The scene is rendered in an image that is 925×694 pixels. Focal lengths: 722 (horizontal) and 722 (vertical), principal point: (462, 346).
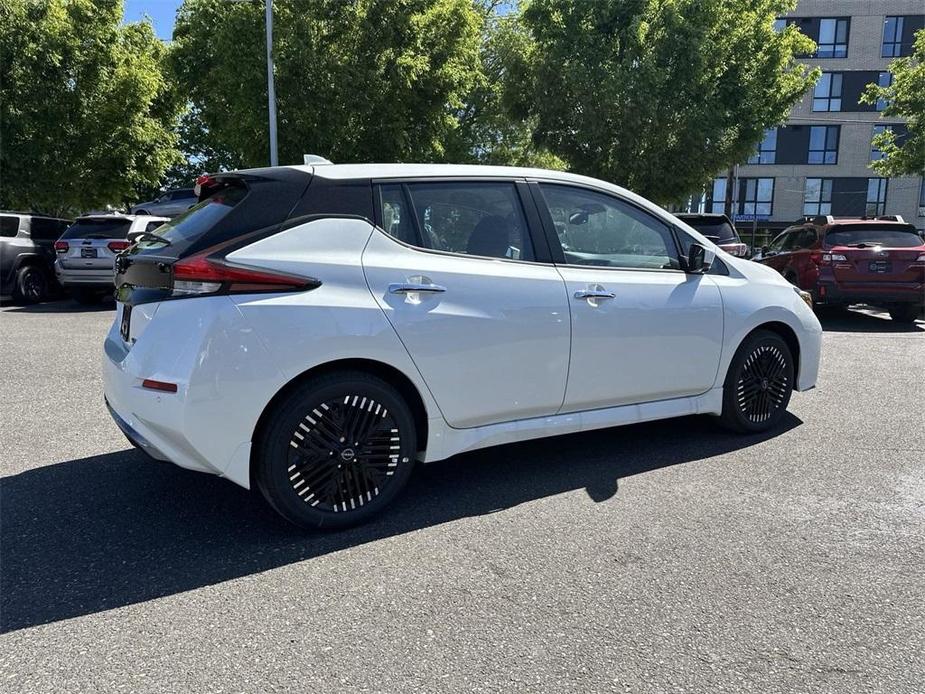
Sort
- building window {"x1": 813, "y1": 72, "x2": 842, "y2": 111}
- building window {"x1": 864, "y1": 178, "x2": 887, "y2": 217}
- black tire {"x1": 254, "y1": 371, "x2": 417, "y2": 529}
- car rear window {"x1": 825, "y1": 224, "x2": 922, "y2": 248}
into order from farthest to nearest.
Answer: building window {"x1": 864, "y1": 178, "x2": 887, "y2": 217}
building window {"x1": 813, "y1": 72, "x2": 842, "y2": 111}
car rear window {"x1": 825, "y1": 224, "x2": 922, "y2": 248}
black tire {"x1": 254, "y1": 371, "x2": 417, "y2": 529}

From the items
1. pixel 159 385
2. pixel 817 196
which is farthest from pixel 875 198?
pixel 159 385

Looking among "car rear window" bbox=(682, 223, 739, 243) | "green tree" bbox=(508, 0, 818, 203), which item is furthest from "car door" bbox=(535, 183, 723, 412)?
"green tree" bbox=(508, 0, 818, 203)

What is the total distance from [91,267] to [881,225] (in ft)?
41.0

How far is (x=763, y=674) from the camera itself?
2.38m

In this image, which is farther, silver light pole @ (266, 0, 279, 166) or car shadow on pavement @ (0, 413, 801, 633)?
silver light pole @ (266, 0, 279, 166)

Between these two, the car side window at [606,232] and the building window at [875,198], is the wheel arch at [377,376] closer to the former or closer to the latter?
the car side window at [606,232]

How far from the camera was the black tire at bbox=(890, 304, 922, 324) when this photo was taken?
11.2 m

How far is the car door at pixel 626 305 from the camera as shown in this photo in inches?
158

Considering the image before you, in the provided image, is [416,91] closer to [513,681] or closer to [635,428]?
[635,428]

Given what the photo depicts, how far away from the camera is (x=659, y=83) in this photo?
16.4 metres

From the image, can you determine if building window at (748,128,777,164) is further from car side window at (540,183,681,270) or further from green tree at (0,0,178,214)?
car side window at (540,183,681,270)

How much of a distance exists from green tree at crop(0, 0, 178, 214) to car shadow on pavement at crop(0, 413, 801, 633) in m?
15.6

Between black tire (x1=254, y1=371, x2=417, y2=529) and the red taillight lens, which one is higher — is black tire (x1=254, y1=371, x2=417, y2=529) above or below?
below

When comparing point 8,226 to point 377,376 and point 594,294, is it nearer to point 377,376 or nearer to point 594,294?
point 377,376
